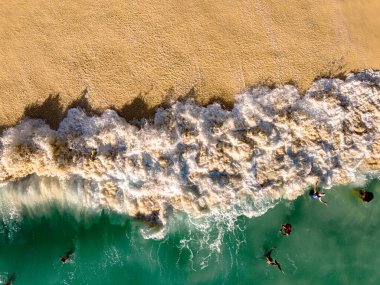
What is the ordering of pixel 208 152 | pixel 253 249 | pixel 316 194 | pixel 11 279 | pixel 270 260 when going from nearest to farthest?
pixel 208 152
pixel 316 194
pixel 270 260
pixel 253 249
pixel 11 279

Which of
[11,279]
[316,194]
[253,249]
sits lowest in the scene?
[11,279]

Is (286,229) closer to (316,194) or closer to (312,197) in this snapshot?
(312,197)

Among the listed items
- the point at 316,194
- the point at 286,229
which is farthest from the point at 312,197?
the point at 286,229

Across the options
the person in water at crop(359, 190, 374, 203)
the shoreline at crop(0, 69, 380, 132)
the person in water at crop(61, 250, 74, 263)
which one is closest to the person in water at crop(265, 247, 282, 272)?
the person in water at crop(359, 190, 374, 203)

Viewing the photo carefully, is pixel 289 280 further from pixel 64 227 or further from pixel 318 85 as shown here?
pixel 64 227

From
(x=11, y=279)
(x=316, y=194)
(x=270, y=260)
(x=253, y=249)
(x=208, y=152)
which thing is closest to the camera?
(x=208, y=152)

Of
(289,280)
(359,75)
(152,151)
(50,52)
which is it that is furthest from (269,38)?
(289,280)

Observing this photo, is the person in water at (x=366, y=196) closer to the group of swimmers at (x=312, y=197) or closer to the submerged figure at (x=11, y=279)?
the group of swimmers at (x=312, y=197)

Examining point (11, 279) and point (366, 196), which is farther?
point (11, 279)
